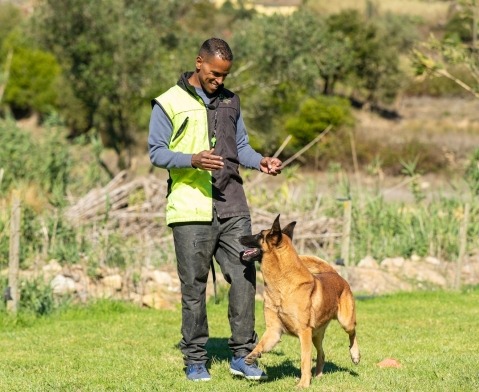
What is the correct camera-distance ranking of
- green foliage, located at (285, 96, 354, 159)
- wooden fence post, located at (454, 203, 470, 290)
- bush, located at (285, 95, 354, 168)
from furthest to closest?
green foliage, located at (285, 96, 354, 159) < bush, located at (285, 95, 354, 168) < wooden fence post, located at (454, 203, 470, 290)

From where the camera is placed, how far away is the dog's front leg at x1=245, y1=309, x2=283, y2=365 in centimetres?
634

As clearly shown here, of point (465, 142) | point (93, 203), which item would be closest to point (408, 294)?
point (93, 203)

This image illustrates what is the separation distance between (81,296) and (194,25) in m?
46.6

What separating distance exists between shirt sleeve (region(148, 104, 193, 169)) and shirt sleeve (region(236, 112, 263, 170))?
57 centimetres

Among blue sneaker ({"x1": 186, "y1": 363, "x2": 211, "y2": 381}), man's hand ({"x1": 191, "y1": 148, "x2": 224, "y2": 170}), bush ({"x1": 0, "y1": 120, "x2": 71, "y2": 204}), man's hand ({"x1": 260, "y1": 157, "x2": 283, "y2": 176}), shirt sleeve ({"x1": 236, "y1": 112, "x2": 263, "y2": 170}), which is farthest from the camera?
bush ({"x1": 0, "y1": 120, "x2": 71, "y2": 204})

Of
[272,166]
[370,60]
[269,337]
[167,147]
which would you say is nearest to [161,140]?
[167,147]

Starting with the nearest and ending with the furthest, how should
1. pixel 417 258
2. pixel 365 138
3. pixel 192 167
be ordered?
pixel 192 167
pixel 417 258
pixel 365 138

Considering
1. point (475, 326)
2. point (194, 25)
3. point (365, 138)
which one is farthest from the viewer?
point (194, 25)

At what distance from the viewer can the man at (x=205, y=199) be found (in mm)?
6605

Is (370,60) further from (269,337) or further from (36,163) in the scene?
(269,337)

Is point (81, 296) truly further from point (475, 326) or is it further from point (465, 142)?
point (465, 142)

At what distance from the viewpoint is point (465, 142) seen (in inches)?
1612

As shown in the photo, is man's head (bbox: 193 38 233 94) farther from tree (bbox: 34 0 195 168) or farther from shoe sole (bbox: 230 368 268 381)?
→ tree (bbox: 34 0 195 168)

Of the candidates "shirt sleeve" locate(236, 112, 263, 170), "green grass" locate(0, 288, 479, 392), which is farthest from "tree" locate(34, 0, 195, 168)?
"shirt sleeve" locate(236, 112, 263, 170)
